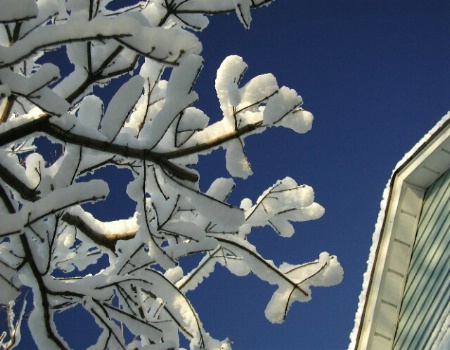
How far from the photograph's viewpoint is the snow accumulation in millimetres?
5027

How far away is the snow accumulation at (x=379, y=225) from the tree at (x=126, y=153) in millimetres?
2841

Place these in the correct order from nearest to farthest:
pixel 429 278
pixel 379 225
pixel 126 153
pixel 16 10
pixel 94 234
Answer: pixel 16 10 < pixel 126 153 < pixel 94 234 < pixel 429 278 < pixel 379 225

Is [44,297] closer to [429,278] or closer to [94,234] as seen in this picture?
[94,234]

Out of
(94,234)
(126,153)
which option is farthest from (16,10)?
(94,234)

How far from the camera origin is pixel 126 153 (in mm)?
1899

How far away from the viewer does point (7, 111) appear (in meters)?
2.37

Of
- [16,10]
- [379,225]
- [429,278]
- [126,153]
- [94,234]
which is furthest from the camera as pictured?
[379,225]

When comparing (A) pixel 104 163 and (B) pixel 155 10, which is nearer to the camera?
(B) pixel 155 10

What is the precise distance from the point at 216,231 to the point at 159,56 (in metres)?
1.09

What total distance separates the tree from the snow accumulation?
2.84 metres

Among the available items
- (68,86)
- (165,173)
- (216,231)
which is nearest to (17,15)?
(68,86)

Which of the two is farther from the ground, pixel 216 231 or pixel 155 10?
pixel 155 10

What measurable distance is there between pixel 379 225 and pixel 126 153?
4.04 m

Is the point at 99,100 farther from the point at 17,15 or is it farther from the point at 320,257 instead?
the point at 320,257
